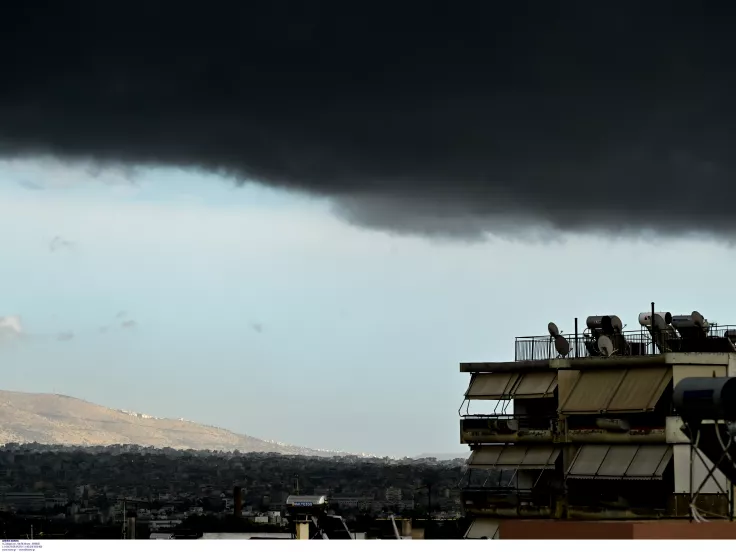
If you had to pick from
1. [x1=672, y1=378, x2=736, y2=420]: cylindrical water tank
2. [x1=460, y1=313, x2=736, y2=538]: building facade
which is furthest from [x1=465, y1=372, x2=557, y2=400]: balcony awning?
[x1=672, y1=378, x2=736, y2=420]: cylindrical water tank

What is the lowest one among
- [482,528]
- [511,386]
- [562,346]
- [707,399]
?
[482,528]

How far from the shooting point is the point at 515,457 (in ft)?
331

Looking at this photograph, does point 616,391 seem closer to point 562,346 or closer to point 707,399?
point 562,346

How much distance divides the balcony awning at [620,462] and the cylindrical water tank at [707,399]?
42.3m

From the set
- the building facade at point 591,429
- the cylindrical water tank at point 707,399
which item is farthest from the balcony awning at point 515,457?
the cylindrical water tank at point 707,399

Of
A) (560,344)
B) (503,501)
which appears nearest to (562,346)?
(560,344)

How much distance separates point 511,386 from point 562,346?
434 centimetres

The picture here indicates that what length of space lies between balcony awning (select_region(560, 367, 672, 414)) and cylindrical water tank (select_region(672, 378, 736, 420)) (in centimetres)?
4370

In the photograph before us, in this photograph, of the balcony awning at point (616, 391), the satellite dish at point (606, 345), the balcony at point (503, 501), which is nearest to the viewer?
the balcony awning at point (616, 391)

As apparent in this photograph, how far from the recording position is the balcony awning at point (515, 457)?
98562mm

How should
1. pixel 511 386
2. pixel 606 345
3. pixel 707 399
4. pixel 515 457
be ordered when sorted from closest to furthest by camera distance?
pixel 707 399, pixel 606 345, pixel 515 457, pixel 511 386

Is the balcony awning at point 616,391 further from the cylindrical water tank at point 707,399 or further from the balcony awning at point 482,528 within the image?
the cylindrical water tank at point 707,399

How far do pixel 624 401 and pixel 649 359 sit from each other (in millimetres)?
3061
